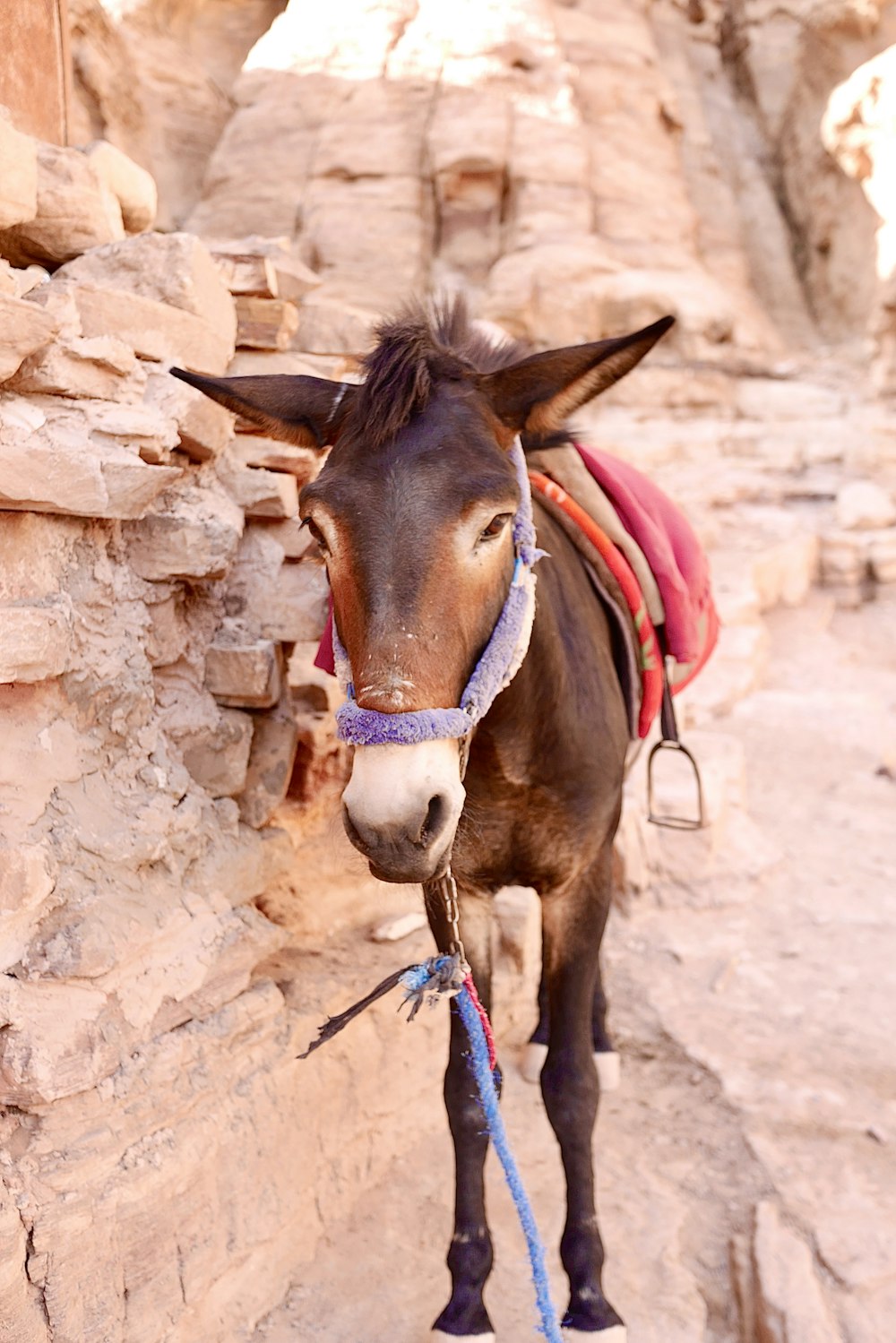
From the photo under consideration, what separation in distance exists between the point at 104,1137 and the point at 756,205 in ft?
72.1

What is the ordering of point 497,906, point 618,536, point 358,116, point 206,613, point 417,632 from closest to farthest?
point 417,632
point 618,536
point 206,613
point 497,906
point 358,116

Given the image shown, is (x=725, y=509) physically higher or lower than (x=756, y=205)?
lower

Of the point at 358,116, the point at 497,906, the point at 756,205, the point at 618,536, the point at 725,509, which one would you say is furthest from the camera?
the point at 756,205

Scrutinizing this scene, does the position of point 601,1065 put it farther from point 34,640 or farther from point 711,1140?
point 34,640

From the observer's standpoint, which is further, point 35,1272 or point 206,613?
point 206,613

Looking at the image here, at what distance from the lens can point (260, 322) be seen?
2914 millimetres

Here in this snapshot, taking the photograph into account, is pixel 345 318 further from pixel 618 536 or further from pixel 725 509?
pixel 725 509

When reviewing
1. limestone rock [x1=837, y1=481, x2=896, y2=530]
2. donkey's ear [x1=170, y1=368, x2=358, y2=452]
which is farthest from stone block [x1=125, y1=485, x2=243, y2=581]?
limestone rock [x1=837, y1=481, x2=896, y2=530]

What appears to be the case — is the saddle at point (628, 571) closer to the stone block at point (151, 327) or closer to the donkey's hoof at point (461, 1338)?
the stone block at point (151, 327)

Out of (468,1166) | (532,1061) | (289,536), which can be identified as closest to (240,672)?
(289,536)

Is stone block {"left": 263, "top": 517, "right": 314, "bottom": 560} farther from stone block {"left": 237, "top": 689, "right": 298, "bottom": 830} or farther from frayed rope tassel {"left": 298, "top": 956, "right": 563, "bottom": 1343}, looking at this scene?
frayed rope tassel {"left": 298, "top": 956, "right": 563, "bottom": 1343}

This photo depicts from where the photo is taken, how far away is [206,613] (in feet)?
8.55

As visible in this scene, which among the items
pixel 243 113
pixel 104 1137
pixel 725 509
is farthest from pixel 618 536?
pixel 243 113

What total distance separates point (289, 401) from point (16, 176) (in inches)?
33.2
